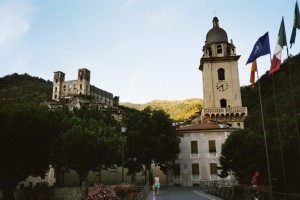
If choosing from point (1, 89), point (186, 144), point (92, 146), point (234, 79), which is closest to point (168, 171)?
point (186, 144)

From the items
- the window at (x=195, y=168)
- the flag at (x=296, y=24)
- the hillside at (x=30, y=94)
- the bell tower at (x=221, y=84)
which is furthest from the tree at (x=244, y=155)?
the hillside at (x=30, y=94)

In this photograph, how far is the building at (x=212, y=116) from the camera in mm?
40969

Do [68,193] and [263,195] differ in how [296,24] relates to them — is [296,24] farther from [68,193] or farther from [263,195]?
[68,193]

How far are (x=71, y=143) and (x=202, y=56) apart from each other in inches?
1232

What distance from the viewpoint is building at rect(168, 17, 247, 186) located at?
134 feet

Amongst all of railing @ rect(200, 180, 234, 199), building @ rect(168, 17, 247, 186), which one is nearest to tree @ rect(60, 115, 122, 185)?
railing @ rect(200, 180, 234, 199)

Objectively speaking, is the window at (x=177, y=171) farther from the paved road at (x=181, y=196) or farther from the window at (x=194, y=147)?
the paved road at (x=181, y=196)

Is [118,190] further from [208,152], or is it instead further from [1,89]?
[1,89]

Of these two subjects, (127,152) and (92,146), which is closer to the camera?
(92,146)

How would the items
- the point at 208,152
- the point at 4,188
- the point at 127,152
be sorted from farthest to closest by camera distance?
the point at 208,152, the point at 127,152, the point at 4,188

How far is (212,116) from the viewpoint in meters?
49.7

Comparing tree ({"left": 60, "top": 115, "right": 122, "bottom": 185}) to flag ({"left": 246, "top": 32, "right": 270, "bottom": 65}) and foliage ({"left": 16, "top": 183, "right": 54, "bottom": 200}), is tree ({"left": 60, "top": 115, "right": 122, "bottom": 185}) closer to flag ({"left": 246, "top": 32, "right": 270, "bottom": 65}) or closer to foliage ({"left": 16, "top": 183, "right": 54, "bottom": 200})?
foliage ({"left": 16, "top": 183, "right": 54, "bottom": 200})

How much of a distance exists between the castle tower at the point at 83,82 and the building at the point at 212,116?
323 ft

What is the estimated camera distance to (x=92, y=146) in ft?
102
